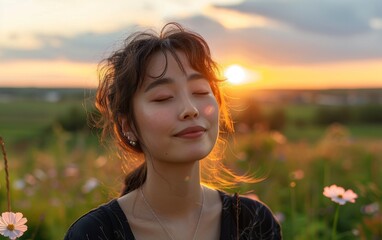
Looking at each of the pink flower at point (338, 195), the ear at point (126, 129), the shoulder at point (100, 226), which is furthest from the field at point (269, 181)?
the pink flower at point (338, 195)

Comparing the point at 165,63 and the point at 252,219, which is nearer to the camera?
the point at 165,63

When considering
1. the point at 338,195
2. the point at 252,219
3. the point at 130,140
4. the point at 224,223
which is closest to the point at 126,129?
the point at 130,140

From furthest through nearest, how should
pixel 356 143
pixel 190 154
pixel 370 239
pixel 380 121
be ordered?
1. pixel 380 121
2. pixel 356 143
3. pixel 370 239
4. pixel 190 154

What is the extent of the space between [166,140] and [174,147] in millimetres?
36

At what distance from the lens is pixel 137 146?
2244mm

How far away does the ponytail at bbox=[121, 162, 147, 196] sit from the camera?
2.31 metres

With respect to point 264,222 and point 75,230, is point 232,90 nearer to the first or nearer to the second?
point 264,222

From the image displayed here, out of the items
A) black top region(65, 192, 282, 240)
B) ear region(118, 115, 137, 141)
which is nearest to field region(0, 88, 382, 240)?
ear region(118, 115, 137, 141)

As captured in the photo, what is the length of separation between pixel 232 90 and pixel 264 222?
598 mm

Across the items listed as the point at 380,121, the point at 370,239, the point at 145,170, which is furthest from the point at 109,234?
the point at 380,121

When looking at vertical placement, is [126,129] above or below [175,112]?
below

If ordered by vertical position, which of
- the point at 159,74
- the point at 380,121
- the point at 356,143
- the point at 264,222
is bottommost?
the point at 380,121

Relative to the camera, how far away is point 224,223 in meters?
2.27

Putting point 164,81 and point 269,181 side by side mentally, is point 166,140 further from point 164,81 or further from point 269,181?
point 269,181
